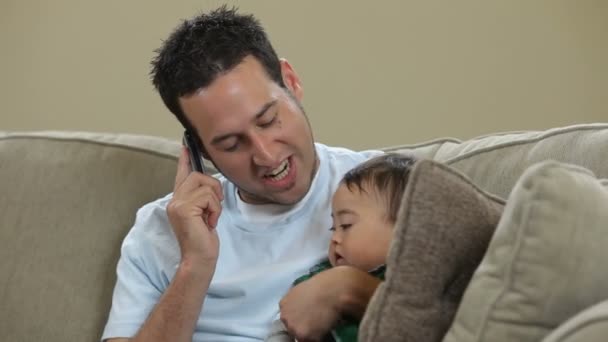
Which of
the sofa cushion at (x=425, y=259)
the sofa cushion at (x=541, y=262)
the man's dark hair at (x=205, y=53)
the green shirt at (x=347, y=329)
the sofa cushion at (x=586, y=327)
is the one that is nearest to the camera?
the sofa cushion at (x=586, y=327)

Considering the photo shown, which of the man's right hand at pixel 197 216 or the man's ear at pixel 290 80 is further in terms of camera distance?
the man's ear at pixel 290 80

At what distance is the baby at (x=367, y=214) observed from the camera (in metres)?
1.36

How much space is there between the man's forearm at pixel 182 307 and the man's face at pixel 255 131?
203mm

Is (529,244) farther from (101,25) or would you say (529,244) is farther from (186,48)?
(101,25)

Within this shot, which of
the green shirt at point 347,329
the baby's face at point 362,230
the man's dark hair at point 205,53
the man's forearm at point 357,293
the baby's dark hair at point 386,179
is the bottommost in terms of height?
the green shirt at point 347,329

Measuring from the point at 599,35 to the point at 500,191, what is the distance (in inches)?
35.1

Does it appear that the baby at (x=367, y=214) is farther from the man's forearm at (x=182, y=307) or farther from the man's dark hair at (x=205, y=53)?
the man's dark hair at (x=205, y=53)

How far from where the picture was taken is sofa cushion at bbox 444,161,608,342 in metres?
0.85

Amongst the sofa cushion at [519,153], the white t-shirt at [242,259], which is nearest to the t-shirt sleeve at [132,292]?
the white t-shirt at [242,259]

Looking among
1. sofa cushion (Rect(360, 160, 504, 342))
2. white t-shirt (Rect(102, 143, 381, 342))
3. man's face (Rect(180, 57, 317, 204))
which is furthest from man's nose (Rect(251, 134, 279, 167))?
sofa cushion (Rect(360, 160, 504, 342))

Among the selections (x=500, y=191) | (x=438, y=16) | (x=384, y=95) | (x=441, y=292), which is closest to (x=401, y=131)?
(x=384, y=95)

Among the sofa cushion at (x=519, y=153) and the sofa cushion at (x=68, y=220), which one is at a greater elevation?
the sofa cushion at (x=519, y=153)

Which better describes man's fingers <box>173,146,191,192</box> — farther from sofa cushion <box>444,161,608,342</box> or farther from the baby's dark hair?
sofa cushion <box>444,161,608,342</box>

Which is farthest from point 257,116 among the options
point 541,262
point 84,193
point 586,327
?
point 586,327
